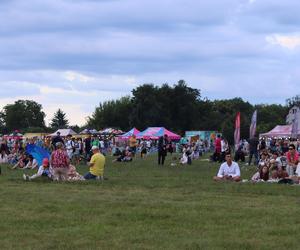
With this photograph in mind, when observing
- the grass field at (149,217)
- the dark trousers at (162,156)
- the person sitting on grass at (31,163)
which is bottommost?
the grass field at (149,217)

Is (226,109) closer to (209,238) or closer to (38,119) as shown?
(38,119)

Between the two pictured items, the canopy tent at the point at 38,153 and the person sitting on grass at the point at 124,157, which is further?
the person sitting on grass at the point at 124,157

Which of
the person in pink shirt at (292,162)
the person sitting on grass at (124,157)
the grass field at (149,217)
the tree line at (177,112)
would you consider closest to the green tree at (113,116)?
the tree line at (177,112)

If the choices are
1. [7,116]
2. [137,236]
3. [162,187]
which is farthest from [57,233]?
[7,116]

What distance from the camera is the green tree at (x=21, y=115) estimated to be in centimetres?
17500

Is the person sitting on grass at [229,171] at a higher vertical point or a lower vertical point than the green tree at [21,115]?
lower

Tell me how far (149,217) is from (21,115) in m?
168

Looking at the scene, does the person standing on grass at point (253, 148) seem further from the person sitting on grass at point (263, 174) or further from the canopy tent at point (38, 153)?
the person sitting on grass at point (263, 174)

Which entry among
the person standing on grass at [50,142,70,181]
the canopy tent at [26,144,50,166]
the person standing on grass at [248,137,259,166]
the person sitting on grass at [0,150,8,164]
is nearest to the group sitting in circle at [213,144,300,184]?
the person standing on grass at [50,142,70,181]

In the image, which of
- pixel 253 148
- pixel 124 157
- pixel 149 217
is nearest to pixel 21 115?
pixel 124 157

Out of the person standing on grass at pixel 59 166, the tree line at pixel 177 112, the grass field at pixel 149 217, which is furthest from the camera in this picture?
the tree line at pixel 177 112

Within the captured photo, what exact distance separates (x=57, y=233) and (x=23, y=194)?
593cm

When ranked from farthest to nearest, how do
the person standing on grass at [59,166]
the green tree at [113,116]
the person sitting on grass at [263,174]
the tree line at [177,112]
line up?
the green tree at [113,116] → the tree line at [177,112] → the person sitting on grass at [263,174] → the person standing on grass at [59,166]

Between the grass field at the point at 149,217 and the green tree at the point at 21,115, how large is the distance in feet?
529
